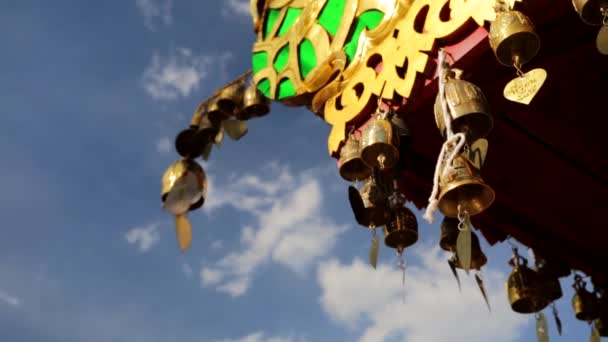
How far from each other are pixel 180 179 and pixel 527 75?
7.49ft

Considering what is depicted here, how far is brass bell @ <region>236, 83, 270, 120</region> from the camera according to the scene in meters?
4.20

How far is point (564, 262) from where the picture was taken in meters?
4.54

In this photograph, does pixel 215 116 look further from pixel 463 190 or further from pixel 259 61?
pixel 463 190

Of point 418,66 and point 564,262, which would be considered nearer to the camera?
point 418,66

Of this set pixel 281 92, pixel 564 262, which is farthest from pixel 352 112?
pixel 564 262

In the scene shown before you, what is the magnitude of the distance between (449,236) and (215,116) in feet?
5.13

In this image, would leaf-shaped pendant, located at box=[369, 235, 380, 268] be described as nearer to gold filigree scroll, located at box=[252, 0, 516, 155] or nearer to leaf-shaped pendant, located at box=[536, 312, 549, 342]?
gold filigree scroll, located at box=[252, 0, 516, 155]

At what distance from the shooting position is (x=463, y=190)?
8.33 ft

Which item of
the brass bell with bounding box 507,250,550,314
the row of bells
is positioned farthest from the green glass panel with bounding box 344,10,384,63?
the brass bell with bounding box 507,250,550,314

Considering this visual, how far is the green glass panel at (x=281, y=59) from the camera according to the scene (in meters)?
3.75

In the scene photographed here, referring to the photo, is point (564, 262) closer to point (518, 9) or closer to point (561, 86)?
point (561, 86)

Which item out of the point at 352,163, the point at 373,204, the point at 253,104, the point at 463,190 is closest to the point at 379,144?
the point at 352,163

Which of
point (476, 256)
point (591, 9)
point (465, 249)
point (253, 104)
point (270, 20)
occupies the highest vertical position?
point (270, 20)

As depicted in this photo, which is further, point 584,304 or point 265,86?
point 584,304
